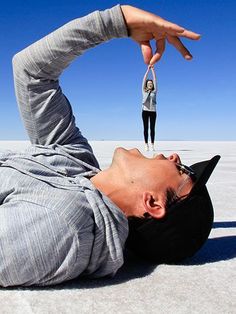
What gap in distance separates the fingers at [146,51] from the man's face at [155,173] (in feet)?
1.67

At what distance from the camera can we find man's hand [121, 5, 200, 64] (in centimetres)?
228

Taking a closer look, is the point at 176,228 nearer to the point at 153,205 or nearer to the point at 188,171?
the point at 153,205

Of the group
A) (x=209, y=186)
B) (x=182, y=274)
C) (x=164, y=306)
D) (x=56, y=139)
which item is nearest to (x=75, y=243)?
(x=164, y=306)

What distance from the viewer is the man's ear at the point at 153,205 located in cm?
228

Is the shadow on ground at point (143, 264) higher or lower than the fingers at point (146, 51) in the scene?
lower

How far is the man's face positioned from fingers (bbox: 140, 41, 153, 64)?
1.67 ft

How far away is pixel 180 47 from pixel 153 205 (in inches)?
31.4

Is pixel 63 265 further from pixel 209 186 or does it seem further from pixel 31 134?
pixel 209 186

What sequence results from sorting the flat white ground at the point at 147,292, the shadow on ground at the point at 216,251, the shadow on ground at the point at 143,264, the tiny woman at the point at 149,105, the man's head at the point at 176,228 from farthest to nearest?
the tiny woman at the point at 149,105, the shadow on ground at the point at 216,251, the man's head at the point at 176,228, the shadow on ground at the point at 143,264, the flat white ground at the point at 147,292

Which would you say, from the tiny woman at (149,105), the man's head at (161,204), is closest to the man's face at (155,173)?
the man's head at (161,204)

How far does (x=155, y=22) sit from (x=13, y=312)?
1484mm

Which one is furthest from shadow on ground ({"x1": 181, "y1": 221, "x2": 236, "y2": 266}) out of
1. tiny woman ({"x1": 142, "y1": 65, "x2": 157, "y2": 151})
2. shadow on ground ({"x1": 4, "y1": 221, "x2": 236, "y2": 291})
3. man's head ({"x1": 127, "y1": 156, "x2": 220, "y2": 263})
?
tiny woman ({"x1": 142, "y1": 65, "x2": 157, "y2": 151})

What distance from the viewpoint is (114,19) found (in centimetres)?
250

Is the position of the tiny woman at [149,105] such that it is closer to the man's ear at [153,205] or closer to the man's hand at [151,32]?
the man's hand at [151,32]
